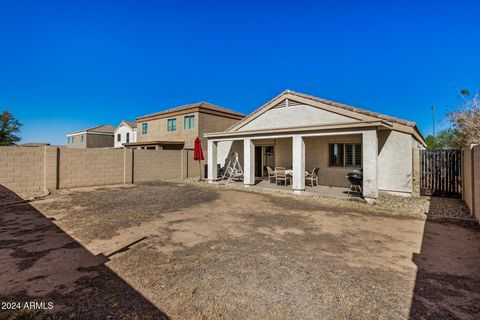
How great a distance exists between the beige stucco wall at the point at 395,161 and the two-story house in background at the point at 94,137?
41.6 meters

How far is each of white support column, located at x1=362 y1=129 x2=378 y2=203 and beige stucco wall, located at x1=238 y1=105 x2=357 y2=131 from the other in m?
2.41

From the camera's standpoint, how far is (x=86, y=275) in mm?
3393

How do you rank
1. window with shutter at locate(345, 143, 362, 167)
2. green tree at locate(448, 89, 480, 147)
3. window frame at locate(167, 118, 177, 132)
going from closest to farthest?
window with shutter at locate(345, 143, 362, 167), green tree at locate(448, 89, 480, 147), window frame at locate(167, 118, 177, 132)

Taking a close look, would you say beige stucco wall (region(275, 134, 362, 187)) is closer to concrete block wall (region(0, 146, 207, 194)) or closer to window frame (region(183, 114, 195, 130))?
concrete block wall (region(0, 146, 207, 194))

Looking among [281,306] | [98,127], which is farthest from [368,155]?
[98,127]

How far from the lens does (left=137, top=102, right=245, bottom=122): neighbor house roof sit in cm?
2144

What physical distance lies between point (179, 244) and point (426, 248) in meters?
5.25

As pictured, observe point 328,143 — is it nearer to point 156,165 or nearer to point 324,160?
point 324,160

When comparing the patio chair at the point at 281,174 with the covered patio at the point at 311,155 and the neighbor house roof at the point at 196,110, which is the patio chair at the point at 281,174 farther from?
the neighbor house roof at the point at 196,110

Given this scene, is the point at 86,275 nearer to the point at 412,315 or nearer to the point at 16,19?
the point at 412,315

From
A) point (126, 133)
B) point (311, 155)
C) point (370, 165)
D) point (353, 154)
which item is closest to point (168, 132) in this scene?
point (126, 133)

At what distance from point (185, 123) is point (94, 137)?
24626 mm

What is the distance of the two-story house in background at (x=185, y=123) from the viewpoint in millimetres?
21438

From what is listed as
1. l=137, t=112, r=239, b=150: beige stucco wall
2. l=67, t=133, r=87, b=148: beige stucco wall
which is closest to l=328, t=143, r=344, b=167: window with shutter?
l=137, t=112, r=239, b=150: beige stucco wall
